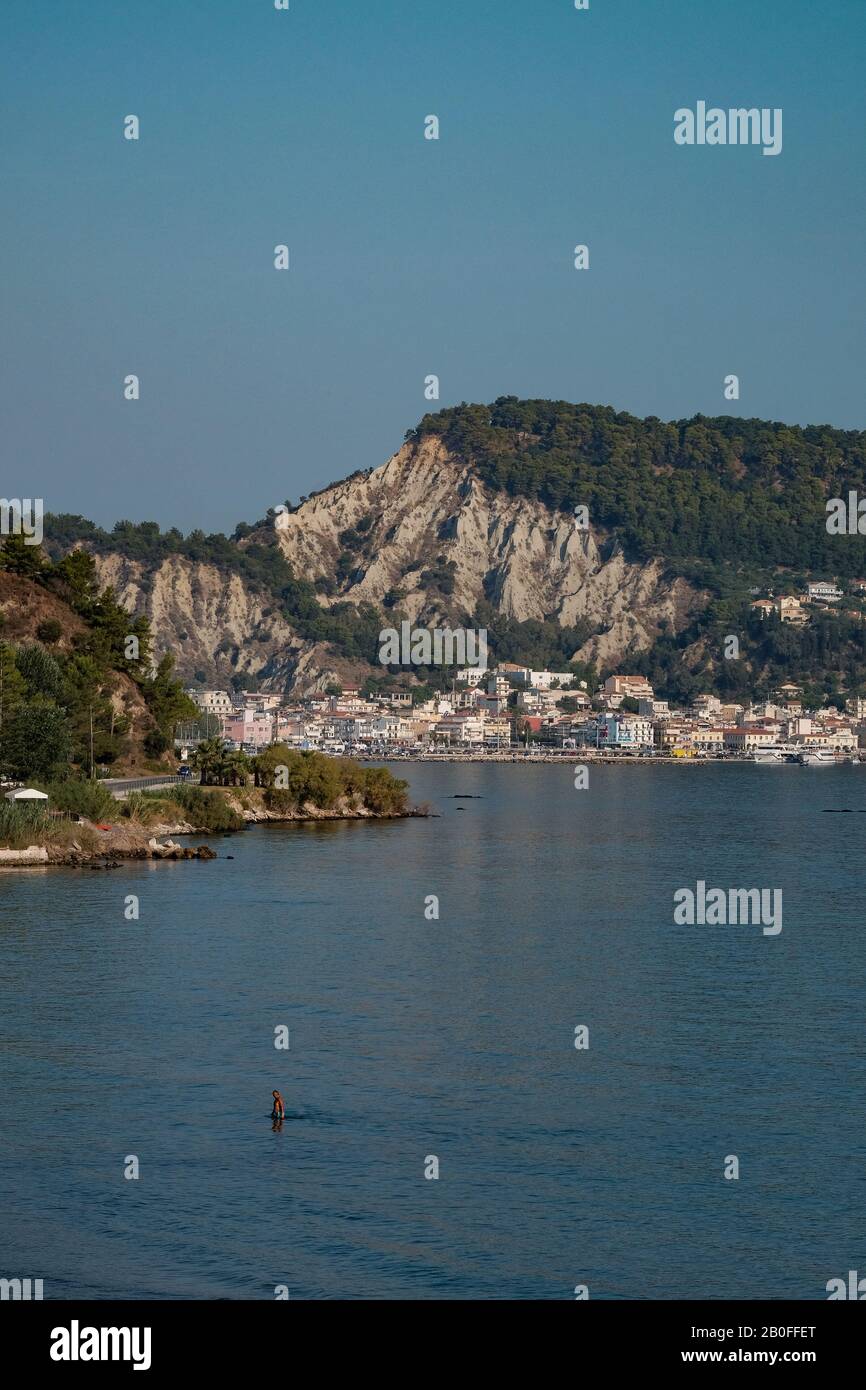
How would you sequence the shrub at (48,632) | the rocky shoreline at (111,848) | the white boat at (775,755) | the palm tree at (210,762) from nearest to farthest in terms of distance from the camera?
1. the rocky shoreline at (111,848)
2. the palm tree at (210,762)
3. the shrub at (48,632)
4. the white boat at (775,755)

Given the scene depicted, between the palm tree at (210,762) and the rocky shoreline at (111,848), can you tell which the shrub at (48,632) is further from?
the rocky shoreline at (111,848)

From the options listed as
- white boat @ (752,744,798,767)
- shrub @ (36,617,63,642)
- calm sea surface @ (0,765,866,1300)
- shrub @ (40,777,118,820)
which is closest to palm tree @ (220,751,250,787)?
shrub @ (36,617,63,642)

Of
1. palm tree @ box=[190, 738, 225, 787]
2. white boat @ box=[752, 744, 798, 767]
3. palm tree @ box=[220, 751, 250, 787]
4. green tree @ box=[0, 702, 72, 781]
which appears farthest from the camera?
white boat @ box=[752, 744, 798, 767]

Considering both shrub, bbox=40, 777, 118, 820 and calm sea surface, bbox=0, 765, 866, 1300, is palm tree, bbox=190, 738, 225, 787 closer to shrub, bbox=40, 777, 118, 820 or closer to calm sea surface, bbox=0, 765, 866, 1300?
shrub, bbox=40, 777, 118, 820

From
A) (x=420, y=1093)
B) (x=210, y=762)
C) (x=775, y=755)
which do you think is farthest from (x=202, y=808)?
(x=775, y=755)

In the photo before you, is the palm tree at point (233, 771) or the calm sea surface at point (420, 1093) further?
the palm tree at point (233, 771)

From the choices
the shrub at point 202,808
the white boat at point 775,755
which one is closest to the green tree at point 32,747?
the shrub at point 202,808
